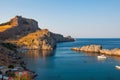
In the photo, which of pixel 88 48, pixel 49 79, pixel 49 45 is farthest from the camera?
pixel 49 45

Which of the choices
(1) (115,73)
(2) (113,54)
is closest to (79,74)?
(1) (115,73)

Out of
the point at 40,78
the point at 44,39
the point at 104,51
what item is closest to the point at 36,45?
the point at 44,39

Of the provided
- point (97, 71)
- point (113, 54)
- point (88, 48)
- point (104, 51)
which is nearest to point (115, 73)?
point (97, 71)

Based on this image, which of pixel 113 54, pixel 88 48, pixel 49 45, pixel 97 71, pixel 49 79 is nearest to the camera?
pixel 49 79

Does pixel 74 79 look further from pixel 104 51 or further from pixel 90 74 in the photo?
pixel 104 51

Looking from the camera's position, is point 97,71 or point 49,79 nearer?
point 49,79

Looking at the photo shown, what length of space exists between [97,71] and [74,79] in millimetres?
14649

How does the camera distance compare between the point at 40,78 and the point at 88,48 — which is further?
the point at 88,48

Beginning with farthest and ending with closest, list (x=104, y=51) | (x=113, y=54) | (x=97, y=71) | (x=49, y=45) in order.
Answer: (x=49, y=45), (x=104, y=51), (x=113, y=54), (x=97, y=71)

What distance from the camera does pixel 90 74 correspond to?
264 ft

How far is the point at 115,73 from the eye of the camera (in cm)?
8212

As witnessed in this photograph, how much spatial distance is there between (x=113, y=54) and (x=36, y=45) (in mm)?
67427

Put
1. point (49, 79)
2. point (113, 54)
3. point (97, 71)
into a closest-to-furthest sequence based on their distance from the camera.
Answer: point (49, 79)
point (97, 71)
point (113, 54)

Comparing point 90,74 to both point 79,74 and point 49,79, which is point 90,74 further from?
point 49,79
